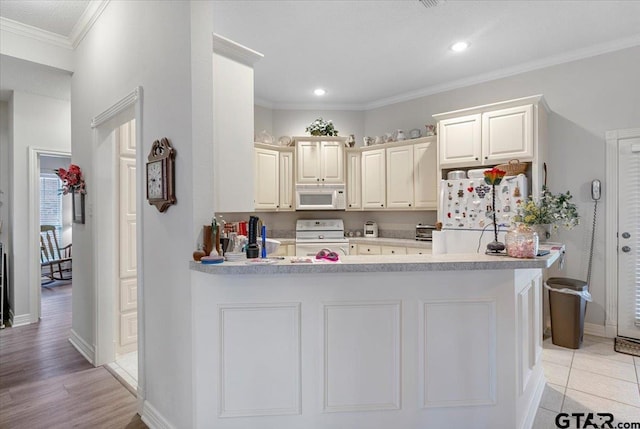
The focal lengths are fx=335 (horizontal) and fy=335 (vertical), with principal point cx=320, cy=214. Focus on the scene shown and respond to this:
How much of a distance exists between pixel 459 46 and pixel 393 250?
2517 mm

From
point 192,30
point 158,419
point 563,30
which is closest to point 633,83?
point 563,30

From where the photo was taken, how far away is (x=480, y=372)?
1.86 metres

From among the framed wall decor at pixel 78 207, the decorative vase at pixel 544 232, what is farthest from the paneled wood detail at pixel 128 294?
the decorative vase at pixel 544 232

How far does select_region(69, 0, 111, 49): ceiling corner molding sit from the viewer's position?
266 centimetres

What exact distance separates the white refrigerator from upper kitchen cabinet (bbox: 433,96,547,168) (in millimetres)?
287

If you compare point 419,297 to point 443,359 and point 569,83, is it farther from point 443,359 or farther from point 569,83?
point 569,83

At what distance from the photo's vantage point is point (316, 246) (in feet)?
16.0

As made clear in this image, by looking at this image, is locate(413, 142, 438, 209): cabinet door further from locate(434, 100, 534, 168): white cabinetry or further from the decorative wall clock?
the decorative wall clock

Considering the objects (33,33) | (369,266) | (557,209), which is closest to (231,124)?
(369,266)

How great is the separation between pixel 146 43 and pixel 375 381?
249cm

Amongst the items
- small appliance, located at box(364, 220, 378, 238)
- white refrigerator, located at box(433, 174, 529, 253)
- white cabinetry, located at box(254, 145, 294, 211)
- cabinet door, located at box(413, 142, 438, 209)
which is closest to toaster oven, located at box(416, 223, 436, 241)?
cabinet door, located at box(413, 142, 438, 209)

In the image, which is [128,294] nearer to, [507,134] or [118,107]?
[118,107]

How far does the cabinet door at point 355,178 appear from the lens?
505cm

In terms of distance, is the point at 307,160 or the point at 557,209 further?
the point at 307,160
